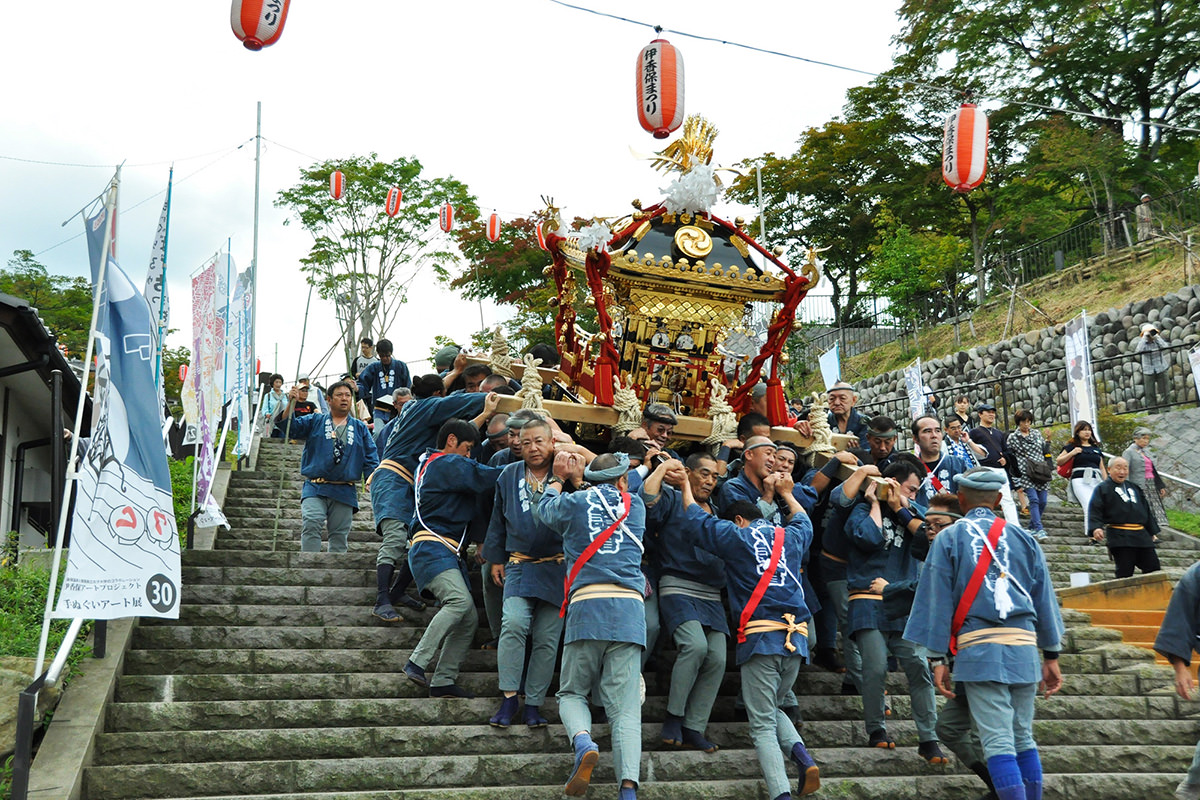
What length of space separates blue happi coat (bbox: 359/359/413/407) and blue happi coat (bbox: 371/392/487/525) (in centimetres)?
502

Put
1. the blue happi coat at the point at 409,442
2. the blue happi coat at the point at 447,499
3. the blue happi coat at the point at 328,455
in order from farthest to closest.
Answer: the blue happi coat at the point at 328,455
the blue happi coat at the point at 409,442
the blue happi coat at the point at 447,499

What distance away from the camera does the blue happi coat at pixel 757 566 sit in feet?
19.5

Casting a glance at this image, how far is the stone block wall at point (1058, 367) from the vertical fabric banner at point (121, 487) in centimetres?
1387

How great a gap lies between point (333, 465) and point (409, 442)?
4.72 feet

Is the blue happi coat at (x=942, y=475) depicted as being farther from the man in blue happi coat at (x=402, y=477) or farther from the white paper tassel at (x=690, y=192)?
the man in blue happi coat at (x=402, y=477)

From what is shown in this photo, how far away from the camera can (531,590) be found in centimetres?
611

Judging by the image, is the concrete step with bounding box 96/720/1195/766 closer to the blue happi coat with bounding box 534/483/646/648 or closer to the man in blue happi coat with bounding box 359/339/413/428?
the blue happi coat with bounding box 534/483/646/648

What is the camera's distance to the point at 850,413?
9383 mm

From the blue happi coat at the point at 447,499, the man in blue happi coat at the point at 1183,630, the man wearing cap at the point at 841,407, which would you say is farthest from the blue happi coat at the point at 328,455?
the man in blue happi coat at the point at 1183,630

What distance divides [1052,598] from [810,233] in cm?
2496

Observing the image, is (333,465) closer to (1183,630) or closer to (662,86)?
(662,86)

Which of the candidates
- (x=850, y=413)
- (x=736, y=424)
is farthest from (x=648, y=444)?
(x=850, y=413)

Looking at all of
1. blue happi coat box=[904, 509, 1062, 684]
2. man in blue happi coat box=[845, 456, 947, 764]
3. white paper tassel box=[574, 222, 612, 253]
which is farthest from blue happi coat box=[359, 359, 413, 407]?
blue happi coat box=[904, 509, 1062, 684]

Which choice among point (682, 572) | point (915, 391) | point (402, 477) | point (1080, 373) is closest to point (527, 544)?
point (682, 572)
